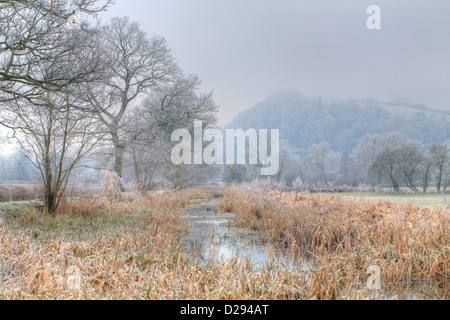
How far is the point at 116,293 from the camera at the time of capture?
6.78ft

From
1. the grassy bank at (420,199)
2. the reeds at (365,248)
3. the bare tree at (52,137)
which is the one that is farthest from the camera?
the grassy bank at (420,199)

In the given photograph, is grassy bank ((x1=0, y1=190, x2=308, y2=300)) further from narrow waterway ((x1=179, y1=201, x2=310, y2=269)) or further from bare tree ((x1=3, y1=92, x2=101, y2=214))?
bare tree ((x1=3, y1=92, x2=101, y2=214))

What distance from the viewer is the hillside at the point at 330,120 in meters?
20.8

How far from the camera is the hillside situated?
20.8m

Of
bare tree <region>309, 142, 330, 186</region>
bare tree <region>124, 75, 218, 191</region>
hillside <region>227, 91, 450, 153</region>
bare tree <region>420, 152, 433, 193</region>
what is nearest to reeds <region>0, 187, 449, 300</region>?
bare tree <region>124, 75, 218, 191</region>

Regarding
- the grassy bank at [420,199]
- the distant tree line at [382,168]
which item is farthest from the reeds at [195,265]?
the distant tree line at [382,168]

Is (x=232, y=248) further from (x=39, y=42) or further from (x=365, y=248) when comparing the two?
(x=39, y=42)

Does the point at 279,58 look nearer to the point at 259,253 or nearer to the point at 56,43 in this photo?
the point at 56,43

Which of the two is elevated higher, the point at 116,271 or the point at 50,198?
the point at 50,198

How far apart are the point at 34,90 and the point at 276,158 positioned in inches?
660

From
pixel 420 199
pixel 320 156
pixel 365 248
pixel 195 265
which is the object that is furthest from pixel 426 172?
pixel 195 265

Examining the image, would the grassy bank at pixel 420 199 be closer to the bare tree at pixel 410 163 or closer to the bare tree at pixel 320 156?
the bare tree at pixel 410 163

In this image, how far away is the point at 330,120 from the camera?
27.6m
